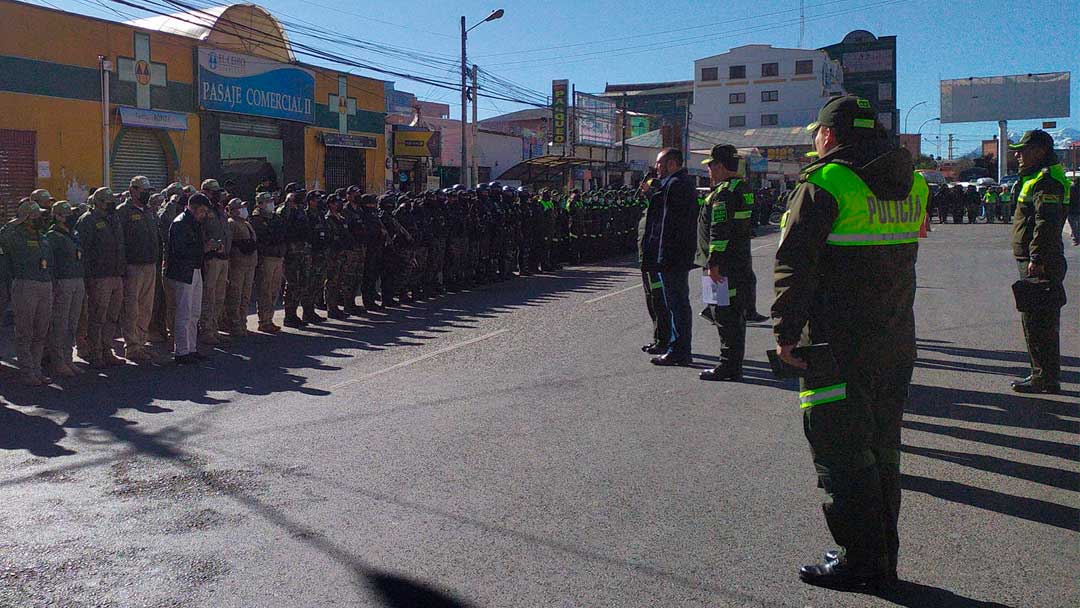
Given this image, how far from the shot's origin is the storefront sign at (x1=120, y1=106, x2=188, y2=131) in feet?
65.8

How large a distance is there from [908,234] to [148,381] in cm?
764

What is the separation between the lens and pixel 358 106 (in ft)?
94.2

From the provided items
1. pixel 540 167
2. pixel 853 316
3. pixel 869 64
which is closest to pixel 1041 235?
pixel 853 316

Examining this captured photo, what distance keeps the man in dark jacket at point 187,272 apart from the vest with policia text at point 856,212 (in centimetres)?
800

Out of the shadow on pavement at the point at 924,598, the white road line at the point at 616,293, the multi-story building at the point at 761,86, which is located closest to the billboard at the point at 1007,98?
the multi-story building at the point at 761,86

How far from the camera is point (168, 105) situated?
69.9 feet

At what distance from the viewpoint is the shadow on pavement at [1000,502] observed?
493 cm

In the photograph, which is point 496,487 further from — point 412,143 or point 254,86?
point 412,143

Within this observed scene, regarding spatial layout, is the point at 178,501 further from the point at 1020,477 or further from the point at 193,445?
the point at 1020,477

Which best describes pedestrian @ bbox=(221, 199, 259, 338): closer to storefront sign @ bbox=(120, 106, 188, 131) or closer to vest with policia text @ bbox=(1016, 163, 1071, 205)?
vest with policia text @ bbox=(1016, 163, 1071, 205)

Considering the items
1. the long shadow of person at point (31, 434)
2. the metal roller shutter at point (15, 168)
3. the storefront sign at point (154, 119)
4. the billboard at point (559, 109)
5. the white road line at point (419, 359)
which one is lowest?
the long shadow of person at point (31, 434)

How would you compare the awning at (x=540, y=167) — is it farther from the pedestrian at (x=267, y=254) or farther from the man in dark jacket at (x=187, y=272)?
the man in dark jacket at (x=187, y=272)

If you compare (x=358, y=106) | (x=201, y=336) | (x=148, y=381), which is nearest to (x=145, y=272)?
(x=201, y=336)

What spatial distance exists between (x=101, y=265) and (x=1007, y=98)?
244ft
